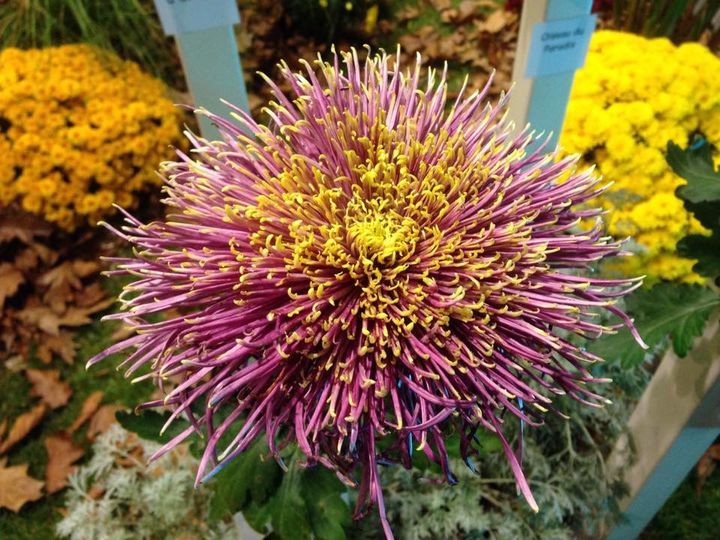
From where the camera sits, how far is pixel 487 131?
2.11 ft

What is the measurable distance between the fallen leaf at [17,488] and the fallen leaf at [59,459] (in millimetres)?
30

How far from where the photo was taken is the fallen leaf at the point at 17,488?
57.7 inches

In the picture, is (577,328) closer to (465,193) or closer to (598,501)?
(465,193)

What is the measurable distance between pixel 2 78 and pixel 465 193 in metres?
1.72

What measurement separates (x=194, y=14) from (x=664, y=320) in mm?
775

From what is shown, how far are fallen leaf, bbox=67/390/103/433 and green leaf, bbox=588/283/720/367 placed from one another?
4.50 ft

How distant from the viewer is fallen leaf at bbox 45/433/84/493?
1511 mm

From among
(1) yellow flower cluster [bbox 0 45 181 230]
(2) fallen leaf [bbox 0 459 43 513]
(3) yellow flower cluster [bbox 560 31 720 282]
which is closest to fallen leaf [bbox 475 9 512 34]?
(3) yellow flower cluster [bbox 560 31 720 282]

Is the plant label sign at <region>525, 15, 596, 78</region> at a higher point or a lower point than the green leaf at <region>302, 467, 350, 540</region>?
higher

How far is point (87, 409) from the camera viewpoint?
164 centimetres

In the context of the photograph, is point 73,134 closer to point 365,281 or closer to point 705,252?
point 365,281

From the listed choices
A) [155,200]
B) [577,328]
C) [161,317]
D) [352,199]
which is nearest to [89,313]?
[161,317]

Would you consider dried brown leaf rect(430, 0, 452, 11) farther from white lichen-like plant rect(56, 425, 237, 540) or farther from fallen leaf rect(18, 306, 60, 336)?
white lichen-like plant rect(56, 425, 237, 540)

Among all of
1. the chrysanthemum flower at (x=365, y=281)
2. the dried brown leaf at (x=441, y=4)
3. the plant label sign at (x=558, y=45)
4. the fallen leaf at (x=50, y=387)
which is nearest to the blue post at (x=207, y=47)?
the chrysanthemum flower at (x=365, y=281)
